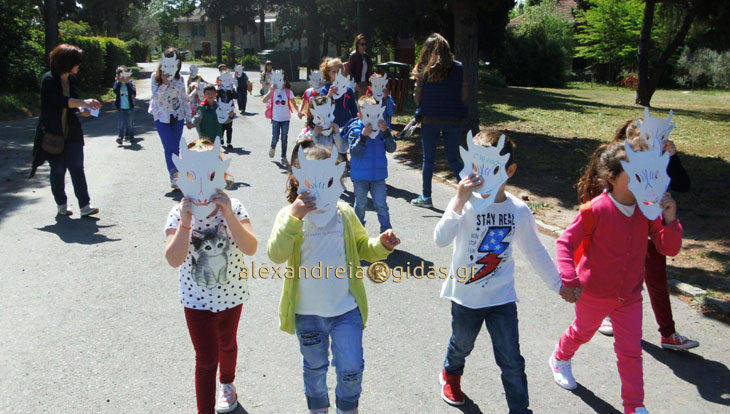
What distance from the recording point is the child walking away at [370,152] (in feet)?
19.4

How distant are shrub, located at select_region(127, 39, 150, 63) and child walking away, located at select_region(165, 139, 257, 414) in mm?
57017

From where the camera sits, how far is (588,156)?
37.8ft

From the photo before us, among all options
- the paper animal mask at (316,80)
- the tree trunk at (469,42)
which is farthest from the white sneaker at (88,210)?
the tree trunk at (469,42)

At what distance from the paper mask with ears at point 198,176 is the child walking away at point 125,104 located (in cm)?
1129

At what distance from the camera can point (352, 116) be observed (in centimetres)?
859

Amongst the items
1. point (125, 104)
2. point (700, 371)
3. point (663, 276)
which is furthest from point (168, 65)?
point (700, 371)

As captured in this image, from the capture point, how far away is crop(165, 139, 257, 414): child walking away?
9.43 feet

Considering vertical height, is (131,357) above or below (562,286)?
below

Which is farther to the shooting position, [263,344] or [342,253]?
[263,344]

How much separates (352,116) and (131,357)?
206 inches

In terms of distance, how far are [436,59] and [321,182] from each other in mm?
5159

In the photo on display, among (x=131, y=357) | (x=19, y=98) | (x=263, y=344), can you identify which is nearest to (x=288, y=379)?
(x=263, y=344)

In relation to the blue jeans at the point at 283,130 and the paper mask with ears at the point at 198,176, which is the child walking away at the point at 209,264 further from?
the blue jeans at the point at 283,130

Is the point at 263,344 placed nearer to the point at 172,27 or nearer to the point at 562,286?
the point at 562,286
